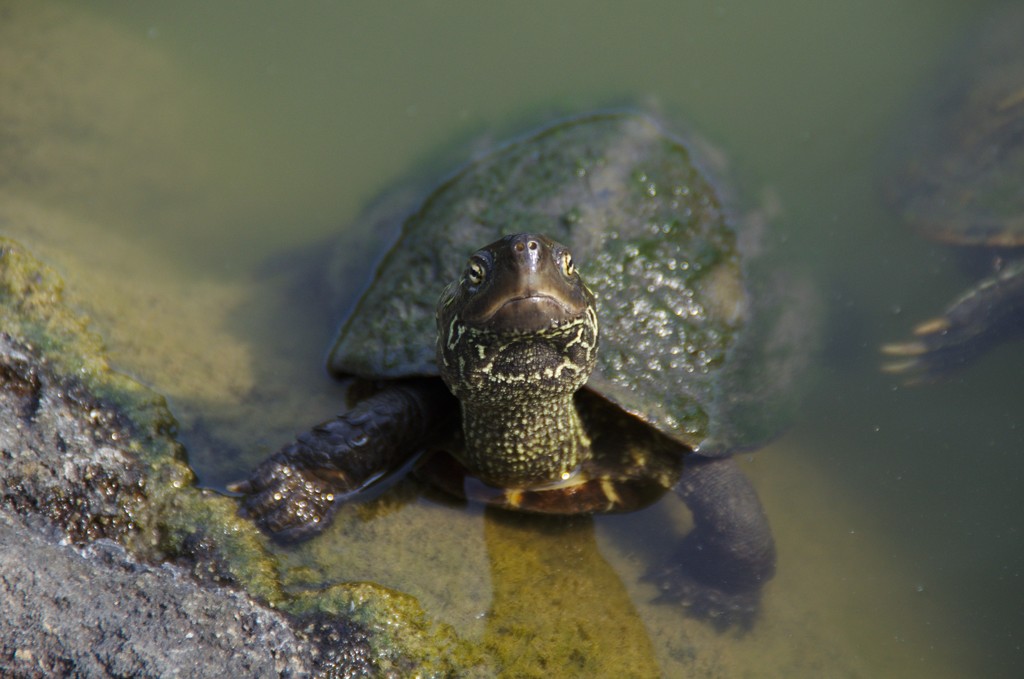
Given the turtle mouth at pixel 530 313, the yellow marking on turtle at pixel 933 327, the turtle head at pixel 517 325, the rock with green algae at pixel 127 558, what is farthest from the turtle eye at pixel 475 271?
the yellow marking on turtle at pixel 933 327

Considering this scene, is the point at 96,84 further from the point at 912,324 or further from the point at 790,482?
the point at 912,324

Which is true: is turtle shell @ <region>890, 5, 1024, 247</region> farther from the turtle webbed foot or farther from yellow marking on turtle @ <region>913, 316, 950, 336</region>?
the turtle webbed foot

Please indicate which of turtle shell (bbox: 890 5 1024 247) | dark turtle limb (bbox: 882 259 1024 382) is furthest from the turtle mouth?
turtle shell (bbox: 890 5 1024 247)

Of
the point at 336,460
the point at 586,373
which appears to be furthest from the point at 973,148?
the point at 336,460

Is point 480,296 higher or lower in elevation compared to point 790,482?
higher

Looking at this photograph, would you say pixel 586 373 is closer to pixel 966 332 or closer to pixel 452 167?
pixel 452 167

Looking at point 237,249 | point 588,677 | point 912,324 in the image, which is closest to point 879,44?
point 912,324

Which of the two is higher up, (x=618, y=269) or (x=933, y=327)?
(x=618, y=269)
